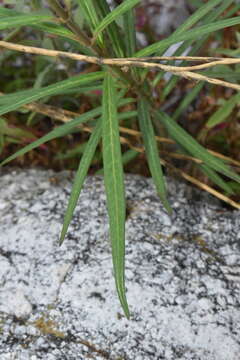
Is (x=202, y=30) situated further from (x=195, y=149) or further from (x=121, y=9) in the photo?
(x=195, y=149)

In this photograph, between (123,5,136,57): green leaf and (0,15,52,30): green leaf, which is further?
(123,5,136,57): green leaf

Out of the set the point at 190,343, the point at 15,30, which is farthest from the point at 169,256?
the point at 15,30

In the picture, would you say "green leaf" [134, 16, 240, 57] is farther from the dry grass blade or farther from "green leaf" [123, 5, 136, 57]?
"green leaf" [123, 5, 136, 57]

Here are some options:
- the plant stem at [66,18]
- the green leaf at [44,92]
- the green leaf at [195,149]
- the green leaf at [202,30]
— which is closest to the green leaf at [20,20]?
the plant stem at [66,18]

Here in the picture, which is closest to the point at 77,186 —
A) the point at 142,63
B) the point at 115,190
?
the point at 115,190

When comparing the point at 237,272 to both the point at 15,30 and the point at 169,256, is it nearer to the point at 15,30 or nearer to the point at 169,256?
the point at 169,256

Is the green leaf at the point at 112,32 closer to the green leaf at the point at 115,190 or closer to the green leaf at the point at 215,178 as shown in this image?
the green leaf at the point at 115,190

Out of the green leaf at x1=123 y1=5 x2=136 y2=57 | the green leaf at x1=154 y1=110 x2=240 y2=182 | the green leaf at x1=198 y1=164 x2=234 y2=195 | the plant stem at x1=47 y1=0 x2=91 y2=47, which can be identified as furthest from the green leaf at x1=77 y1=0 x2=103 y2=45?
the green leaf at x1=198 y1=164 x2=234 y2=195
